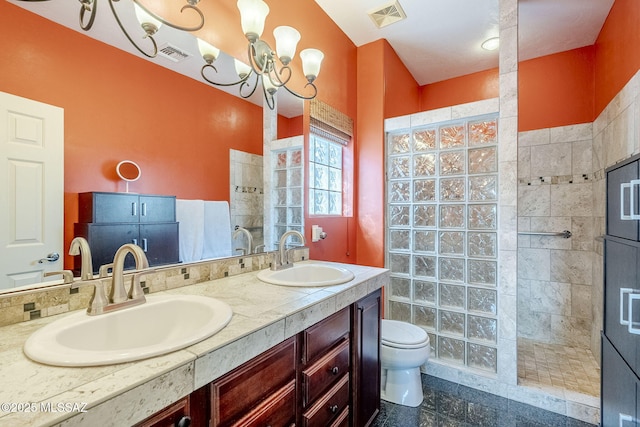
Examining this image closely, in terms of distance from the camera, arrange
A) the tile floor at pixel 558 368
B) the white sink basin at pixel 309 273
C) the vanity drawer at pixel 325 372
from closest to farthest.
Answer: the vanity drawer at pixel 325 372 → the white sink basin at pixel 309 273 → the tile floor at pixel 558 368

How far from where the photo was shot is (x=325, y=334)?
3.82 ft

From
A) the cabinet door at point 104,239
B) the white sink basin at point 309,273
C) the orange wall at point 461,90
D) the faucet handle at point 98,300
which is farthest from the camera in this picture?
the orange wall at point 461,90

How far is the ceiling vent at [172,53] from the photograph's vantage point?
1.20m

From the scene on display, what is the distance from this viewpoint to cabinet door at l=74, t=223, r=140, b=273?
97 centimetres

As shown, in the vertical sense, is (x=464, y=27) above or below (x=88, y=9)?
above

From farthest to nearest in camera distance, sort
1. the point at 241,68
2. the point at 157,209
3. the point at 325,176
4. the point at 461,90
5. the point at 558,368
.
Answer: the point at 461,90 < the point at 325,176 < the point at 558,368 < the point at 241,68 < the point at 157,209

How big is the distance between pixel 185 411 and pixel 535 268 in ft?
9.85

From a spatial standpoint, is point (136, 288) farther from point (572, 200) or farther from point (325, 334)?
point (572, 200)

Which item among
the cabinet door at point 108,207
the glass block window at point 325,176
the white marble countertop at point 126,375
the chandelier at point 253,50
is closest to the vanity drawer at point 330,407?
the white marble countertop at point 126,375

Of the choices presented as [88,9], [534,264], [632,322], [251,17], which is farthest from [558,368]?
[88,9]

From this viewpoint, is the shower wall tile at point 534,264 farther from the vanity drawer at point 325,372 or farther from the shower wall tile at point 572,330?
the vanity drawer at point 325,372

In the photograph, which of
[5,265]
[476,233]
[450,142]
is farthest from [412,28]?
[5,265]

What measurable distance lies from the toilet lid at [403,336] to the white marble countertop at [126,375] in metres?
0.99

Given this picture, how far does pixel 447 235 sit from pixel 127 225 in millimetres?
2013
